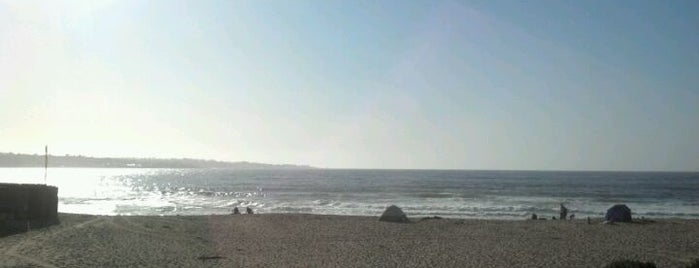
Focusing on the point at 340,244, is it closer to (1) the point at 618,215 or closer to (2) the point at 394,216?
(2) the point at 394,216

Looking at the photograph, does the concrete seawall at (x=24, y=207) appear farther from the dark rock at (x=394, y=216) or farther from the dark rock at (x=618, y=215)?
the dark rock at (x=618, y=215)

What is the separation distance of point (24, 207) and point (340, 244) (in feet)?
37.2

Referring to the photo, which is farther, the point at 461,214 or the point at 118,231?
the point at 461,214

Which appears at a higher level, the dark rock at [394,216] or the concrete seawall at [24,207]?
the concrete seawall at [24,207]

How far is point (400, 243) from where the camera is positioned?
2175 cm

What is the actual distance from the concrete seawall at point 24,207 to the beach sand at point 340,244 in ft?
3.24

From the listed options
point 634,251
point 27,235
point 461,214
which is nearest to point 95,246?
point 27,235

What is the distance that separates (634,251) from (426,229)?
29.5 ft

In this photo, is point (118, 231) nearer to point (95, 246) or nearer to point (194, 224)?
point (95, 246)

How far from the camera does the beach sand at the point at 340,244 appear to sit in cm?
1683

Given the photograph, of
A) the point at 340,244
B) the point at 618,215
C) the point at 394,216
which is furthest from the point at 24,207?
the point at 618,215

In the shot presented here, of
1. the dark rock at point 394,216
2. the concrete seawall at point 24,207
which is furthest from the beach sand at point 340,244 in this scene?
the dark rock at point 394,216

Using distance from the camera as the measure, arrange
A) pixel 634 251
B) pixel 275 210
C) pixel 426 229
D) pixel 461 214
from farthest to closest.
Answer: pixel 275 210
pixel 461 214
pixel 426 229
pixel 634 251

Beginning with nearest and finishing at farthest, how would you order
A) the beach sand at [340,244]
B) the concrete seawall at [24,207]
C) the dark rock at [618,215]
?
the beach sand at [340,244] → the concrete seawall at [24,207] → the dark rock at [618,215]
